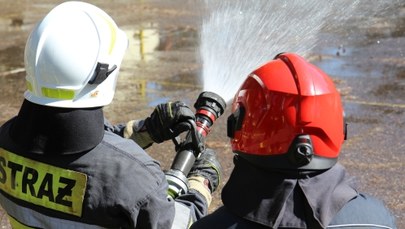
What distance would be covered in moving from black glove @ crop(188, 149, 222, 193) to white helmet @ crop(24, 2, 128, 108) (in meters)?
0.73

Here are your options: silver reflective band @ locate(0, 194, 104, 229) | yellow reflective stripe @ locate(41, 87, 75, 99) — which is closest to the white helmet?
yellow reflective stripe @ locate(41, 87, 75, 99)

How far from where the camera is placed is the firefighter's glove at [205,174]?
3051mm

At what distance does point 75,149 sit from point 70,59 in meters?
0.35

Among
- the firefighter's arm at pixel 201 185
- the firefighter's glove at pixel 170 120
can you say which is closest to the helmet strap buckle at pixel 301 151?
the firefighter's arm at pixel 201 185

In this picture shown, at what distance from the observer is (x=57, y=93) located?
8.28 feet

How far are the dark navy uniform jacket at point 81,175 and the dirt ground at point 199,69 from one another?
7.86ft

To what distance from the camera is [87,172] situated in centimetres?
245

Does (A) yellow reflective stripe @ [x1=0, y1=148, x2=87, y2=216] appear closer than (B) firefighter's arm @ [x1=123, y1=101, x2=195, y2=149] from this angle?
Yes

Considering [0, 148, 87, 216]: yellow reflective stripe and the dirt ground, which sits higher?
[0, 148, 87, 216]: yellow reflective stripe

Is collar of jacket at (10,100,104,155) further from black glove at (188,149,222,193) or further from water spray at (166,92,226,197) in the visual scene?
black glove at (188,149,222,193)

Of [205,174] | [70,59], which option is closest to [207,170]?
[205,174]

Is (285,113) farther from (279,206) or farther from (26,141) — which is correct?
(26,141)

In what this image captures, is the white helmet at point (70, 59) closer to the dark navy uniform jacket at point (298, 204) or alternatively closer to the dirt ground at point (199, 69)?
Answer: the dark navy uniform jacket at point (298, 204)

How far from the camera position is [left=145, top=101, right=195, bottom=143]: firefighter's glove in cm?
310
